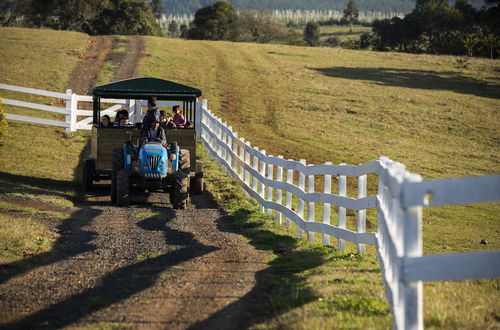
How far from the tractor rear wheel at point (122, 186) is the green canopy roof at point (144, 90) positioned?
8.40 feet

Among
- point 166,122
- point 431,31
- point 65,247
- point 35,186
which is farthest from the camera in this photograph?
point 431,31

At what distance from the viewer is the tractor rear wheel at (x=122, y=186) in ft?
57.6

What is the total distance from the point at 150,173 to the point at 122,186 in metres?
0.62

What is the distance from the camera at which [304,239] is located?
14516mm

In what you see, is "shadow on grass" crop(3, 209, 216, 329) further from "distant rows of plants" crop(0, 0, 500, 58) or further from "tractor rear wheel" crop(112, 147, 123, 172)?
"distant rows of plants" crop(0, 0, 500, 58)

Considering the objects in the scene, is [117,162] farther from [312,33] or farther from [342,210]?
[312,33]

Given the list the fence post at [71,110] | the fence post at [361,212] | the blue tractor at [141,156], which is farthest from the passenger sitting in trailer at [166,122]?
the fence post at [71,110]

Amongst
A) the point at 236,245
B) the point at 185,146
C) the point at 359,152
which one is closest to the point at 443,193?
the point at 236,245

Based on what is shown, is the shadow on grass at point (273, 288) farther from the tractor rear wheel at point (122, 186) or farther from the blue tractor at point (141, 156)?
the tractor rear wheel at point (122, 186)

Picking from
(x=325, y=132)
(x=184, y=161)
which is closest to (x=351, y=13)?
(x=325, y=132)

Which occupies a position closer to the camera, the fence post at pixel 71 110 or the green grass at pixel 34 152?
the green grass at pixel 34 152

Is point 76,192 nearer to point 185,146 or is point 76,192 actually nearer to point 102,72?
point 185,146

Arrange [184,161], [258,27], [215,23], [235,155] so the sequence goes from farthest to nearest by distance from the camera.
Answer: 1. [258,27]
2. [215,23]
3. [235,155]
4. [184,161]

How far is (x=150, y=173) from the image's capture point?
1769cm
